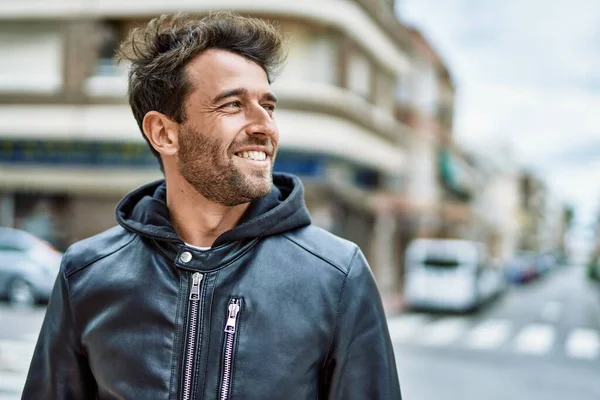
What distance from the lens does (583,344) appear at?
14.4 meters

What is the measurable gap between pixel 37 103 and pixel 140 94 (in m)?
20.7

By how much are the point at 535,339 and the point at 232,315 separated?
14.3 m

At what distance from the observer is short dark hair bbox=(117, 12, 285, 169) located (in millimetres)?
1630

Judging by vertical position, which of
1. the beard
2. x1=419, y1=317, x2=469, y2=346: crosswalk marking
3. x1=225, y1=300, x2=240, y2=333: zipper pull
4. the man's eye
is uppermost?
the man's eye

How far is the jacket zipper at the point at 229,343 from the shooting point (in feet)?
5.02

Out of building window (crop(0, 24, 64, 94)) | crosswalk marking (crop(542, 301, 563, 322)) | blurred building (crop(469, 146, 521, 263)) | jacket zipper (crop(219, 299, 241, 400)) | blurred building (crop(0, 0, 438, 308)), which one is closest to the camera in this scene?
jacket zipper (crop(219, 299, 241, 400))

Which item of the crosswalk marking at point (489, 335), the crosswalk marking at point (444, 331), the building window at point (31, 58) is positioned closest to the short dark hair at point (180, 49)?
the crosswalk marking at point (489, 335)

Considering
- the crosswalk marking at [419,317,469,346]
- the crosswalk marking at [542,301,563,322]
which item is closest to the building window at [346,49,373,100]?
the crosswalk marking at [419,317,469,346]

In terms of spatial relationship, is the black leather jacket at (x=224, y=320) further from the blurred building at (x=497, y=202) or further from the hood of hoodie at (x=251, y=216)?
the blurred building at (x=497, y=202)

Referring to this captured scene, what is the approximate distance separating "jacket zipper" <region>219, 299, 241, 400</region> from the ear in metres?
0.40

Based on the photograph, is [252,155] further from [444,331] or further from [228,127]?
[444,331]

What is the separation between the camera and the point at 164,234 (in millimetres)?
1650

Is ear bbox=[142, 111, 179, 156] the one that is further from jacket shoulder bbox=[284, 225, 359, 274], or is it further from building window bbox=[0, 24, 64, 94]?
building window bbox=[0, 24, 64, 94]

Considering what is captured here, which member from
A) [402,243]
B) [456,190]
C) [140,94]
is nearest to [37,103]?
[402,243]
